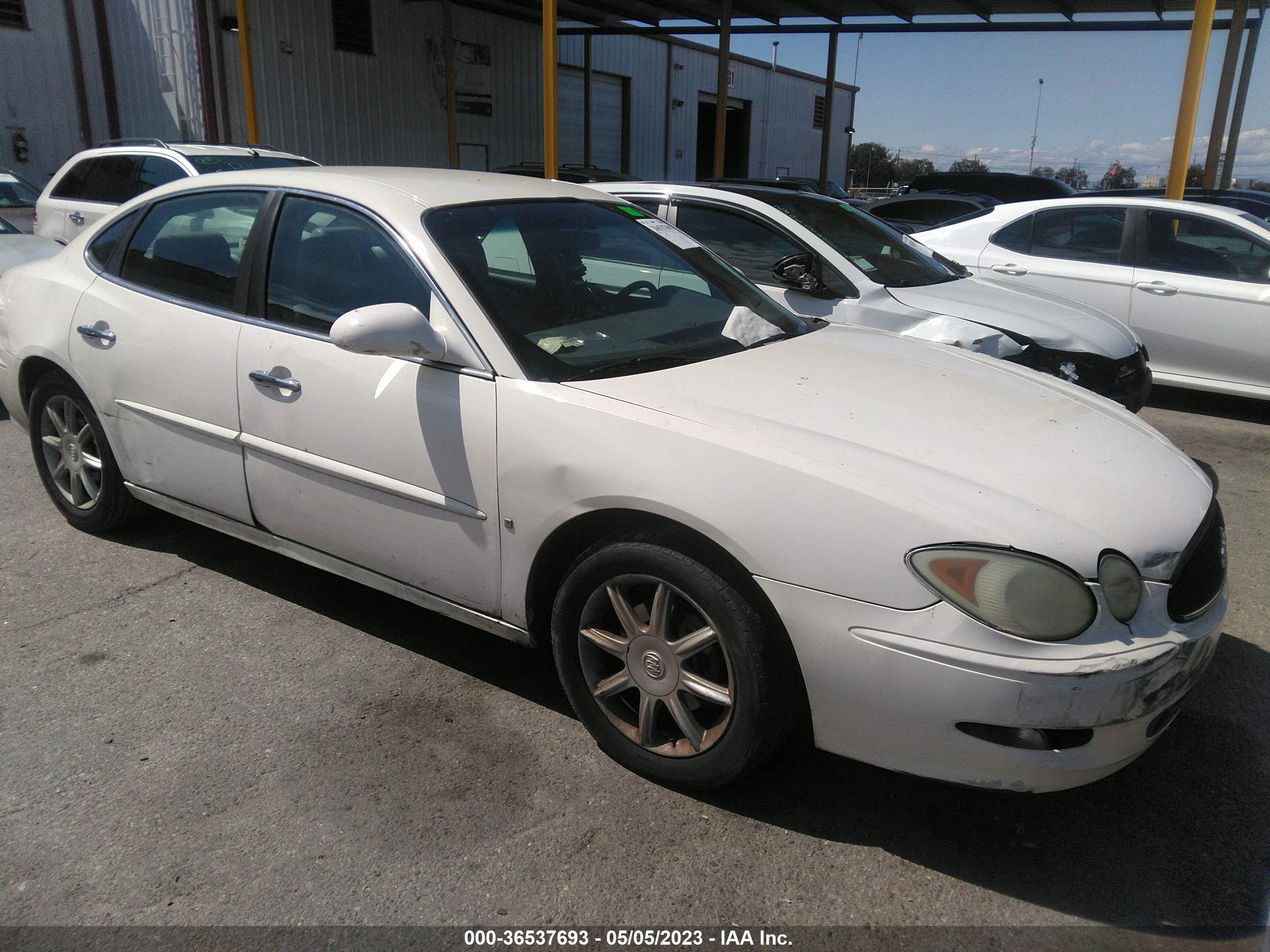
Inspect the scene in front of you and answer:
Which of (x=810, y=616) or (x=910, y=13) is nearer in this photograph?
(x=810, y=616)

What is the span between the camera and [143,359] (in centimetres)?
361

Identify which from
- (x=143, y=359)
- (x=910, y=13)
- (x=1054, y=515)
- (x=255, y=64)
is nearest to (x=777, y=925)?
(x=1054, y=515)

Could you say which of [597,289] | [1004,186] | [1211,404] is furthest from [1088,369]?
[1004,186]

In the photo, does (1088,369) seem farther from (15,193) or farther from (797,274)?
(15,193)

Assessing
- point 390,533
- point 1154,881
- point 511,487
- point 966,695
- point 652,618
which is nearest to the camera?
point 966,695

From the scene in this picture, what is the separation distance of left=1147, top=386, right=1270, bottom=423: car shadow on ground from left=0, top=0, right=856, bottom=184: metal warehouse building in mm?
13851

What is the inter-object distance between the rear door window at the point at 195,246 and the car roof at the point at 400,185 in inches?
2.7

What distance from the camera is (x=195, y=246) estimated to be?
3.65 metres

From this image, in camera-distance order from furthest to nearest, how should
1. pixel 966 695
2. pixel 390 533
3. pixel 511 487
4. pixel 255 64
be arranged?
pixel 255 64 < pixel 390 533 < pixel 511 487 < pixel 966 695

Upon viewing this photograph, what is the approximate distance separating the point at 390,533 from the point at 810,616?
1418 mm

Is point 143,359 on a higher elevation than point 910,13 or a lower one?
lower

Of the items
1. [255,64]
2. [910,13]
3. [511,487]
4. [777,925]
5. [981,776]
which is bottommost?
[777,925]

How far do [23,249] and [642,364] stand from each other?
245 inches

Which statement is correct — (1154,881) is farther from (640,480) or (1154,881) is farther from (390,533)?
(390,533)
